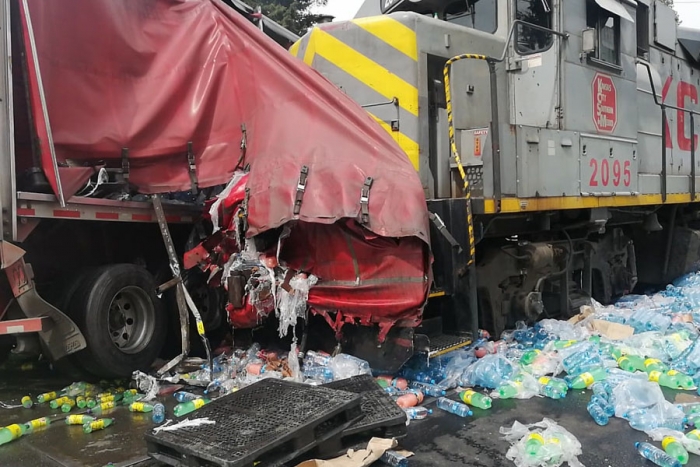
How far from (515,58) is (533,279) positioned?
6.91 ft

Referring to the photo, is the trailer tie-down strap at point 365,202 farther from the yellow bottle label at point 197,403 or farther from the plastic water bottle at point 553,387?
the plastic water bottle at point 553,387

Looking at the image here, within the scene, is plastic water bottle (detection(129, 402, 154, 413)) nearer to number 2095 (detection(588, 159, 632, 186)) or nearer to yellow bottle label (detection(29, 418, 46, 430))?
yellow bottle label (detection(29, 418, 46, 430))

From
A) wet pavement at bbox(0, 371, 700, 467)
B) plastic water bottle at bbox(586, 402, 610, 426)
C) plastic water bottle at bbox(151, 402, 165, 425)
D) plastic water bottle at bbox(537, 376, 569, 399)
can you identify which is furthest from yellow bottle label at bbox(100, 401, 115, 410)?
plastic water bottle at bbox(586, 402, 610, 426)

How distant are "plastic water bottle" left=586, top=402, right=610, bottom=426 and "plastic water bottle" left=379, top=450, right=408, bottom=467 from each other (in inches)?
55.5

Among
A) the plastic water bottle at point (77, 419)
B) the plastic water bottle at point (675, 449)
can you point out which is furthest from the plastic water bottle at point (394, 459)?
the plastic water bottle at point (77, 419)

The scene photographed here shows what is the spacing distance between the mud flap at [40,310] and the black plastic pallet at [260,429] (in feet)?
4.20

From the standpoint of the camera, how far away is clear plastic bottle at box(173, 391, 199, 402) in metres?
4.34

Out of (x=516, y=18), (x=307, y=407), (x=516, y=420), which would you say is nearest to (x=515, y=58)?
(x=516, y=18)

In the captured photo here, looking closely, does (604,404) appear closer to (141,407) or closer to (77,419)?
(141,407)

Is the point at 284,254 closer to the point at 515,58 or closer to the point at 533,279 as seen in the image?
the point at 533,279

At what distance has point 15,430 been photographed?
3717 millimetres

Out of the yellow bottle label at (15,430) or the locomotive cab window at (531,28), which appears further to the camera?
the locomotive cab window at (531,28)

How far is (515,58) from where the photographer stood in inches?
220

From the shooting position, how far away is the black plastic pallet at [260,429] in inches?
115
